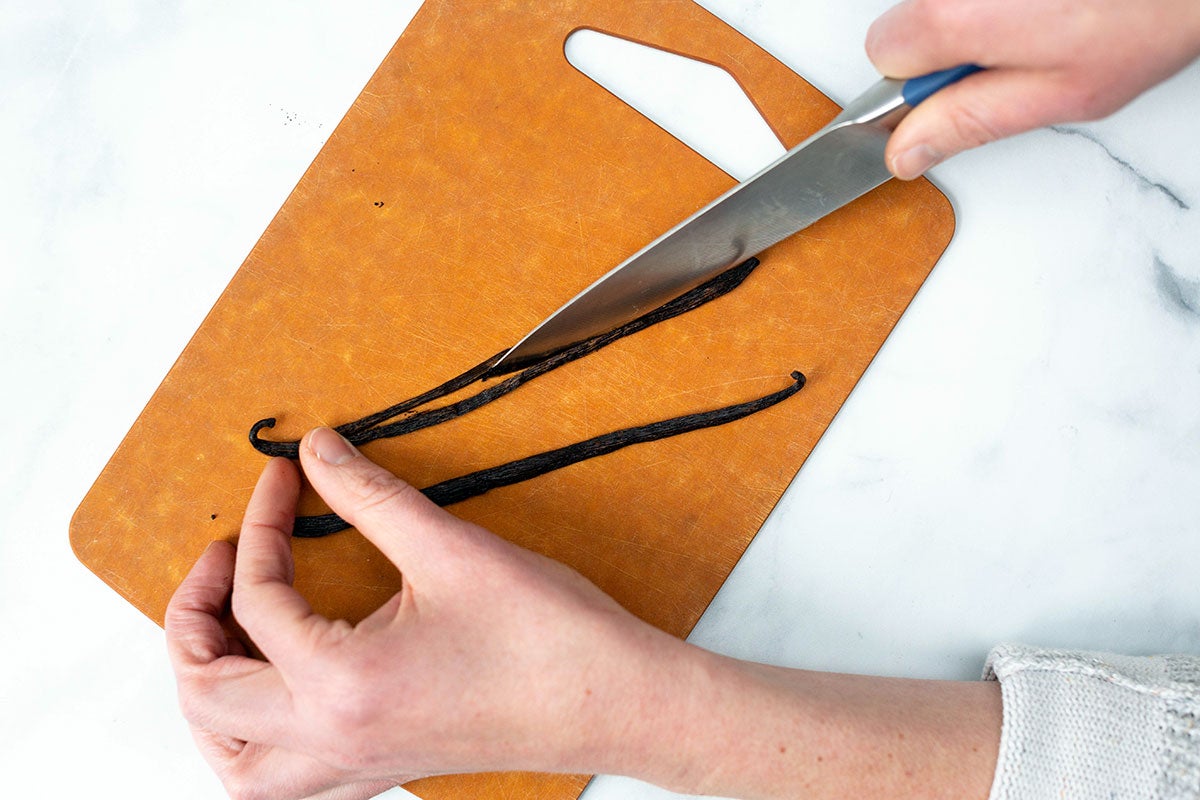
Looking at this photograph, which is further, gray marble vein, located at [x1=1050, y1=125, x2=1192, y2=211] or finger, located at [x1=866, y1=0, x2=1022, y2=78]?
gray marble vein, located at [x1=1050, y1=125, x2=1192, y2=211]

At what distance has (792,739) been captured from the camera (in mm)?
1435

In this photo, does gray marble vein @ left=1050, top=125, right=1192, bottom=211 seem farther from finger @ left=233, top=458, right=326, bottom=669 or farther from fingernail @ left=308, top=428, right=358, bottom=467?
finger @ left=233, top=458, right=326, bottom=669

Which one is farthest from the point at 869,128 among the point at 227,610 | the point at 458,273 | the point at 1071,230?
the point at 227,610

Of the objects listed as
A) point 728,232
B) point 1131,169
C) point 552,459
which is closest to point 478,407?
point 552,459

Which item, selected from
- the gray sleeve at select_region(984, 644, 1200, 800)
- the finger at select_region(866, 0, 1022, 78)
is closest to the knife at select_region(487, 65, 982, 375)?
the finger at select_region(866, 0, 1022, 78)

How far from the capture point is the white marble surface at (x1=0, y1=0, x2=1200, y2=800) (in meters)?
1.70

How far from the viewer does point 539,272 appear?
1673 millimetres

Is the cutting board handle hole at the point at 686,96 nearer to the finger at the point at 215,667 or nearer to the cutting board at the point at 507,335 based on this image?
the cutting board at the point at 507,335

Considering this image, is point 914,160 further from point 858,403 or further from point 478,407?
point 478,407

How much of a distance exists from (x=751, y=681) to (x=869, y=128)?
3.14ft

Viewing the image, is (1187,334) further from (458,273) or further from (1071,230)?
(458,273)

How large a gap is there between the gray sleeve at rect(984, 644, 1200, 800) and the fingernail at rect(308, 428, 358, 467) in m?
1.23

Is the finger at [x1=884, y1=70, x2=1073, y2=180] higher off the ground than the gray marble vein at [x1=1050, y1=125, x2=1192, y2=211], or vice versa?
the finger at [x1=884, y1=70, x2=1073, y2=180]

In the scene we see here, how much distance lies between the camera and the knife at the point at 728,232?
5.01 feet
